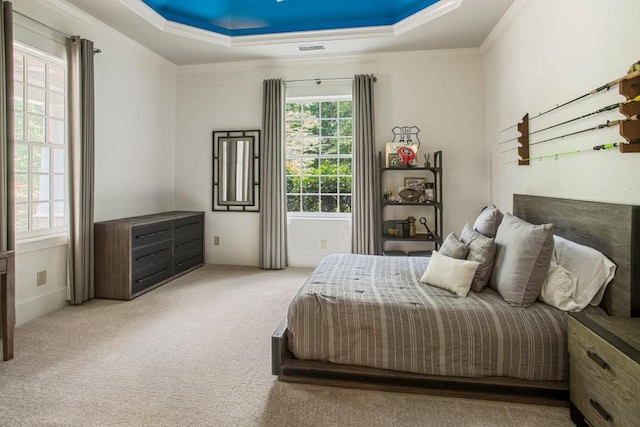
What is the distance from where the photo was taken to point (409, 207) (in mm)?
4438

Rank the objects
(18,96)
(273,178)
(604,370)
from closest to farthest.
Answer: (604,370) → (18,96) → (273,178)

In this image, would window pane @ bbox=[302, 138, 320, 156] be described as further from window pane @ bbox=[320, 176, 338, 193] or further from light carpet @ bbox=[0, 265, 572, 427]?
light carpet @ bbox=[0, 265, 572, 427]

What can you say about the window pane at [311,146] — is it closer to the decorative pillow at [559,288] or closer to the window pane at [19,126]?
the window pane at [19,126]

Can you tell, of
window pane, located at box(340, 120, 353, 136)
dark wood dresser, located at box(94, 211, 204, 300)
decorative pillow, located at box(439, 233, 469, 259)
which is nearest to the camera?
decorative pillow, located at box(439, 233, 469, 259)

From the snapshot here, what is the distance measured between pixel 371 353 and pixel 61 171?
10.5 ft

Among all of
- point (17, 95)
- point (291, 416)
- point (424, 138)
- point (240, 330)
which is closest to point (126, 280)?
point (240, 330)

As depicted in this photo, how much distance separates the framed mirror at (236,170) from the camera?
475 centimetres

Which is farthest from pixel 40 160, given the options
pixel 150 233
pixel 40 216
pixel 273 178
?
pixel 273 178

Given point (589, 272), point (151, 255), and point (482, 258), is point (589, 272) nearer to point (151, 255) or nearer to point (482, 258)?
point (482, 258)

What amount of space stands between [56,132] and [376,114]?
3.42 meters

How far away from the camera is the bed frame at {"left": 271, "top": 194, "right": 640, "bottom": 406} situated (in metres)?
1.68

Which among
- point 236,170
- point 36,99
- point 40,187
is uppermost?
point 36,99

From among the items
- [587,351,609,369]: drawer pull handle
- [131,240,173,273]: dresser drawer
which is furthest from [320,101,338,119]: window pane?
[587,351,609,369]: drawer pull handle

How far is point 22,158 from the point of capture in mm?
2893
